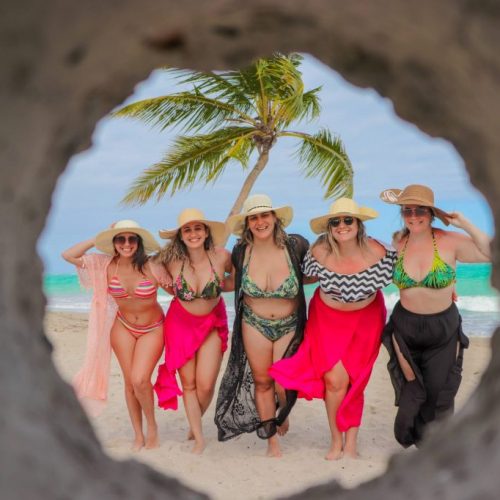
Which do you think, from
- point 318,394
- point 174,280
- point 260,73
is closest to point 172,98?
point 260,73

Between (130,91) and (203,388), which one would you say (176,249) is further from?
(130,91)

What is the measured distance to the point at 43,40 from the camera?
959 mm

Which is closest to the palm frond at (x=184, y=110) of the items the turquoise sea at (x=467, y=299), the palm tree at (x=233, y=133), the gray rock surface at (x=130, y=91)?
the palm tree at (x=233, y=133)

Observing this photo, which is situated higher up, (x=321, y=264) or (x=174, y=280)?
(x=321, y=264)

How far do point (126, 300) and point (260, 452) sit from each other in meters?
1.95

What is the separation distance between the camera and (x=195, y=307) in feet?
16.8

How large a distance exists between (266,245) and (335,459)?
2.03 meters

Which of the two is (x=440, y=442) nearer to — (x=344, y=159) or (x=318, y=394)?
(x=318, y=394)

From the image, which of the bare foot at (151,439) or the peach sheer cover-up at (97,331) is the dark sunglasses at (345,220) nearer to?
the peach sheer cover-up at (97,331)

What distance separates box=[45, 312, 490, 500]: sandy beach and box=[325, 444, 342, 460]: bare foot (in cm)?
7

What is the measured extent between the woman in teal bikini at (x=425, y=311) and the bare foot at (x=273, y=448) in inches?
45.2

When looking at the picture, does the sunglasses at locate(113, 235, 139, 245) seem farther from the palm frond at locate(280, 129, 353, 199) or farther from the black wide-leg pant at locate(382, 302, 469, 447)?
the palm frond at locate(280, 129, 353, 199)

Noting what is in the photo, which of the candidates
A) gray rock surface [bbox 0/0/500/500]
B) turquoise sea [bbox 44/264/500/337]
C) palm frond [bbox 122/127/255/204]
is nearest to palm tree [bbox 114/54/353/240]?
palm frond [bbox 122/127/255/204]

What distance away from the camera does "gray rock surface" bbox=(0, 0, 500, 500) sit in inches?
38.8
